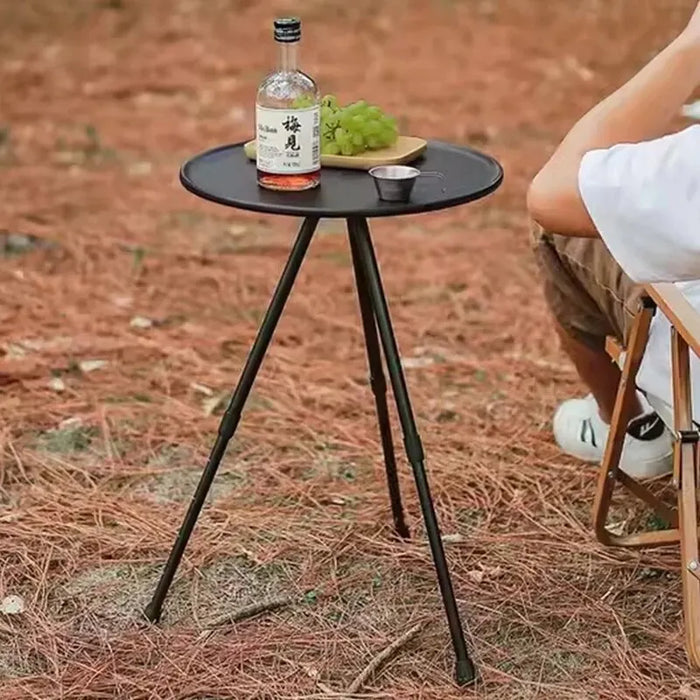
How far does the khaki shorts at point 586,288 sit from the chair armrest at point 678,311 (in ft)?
0.47

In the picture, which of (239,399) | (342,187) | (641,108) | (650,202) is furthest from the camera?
(239,399)

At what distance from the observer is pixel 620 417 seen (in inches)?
91.2

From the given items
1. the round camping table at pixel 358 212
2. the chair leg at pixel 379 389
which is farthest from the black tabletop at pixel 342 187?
the chair leg at pixel 379 389

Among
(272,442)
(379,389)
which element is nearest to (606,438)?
(379,389)

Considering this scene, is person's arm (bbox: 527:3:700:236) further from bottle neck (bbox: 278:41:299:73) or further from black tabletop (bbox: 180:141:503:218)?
bottle neck (bbox: 278:41:299:73)

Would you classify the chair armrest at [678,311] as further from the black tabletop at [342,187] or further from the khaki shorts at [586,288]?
the black tabletop at [342,187]

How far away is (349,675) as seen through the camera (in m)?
2.26

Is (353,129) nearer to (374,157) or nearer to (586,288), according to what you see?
(374,157)

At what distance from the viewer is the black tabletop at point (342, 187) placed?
2.07 m

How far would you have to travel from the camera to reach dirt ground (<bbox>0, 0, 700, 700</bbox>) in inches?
91.7

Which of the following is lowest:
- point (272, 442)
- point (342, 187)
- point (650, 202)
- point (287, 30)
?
point (272, 442)

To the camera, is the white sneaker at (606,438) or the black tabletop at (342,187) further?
the white sneaker at (606,438)

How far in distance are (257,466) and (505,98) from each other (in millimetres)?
3161

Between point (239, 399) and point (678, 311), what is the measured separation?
72 cm
